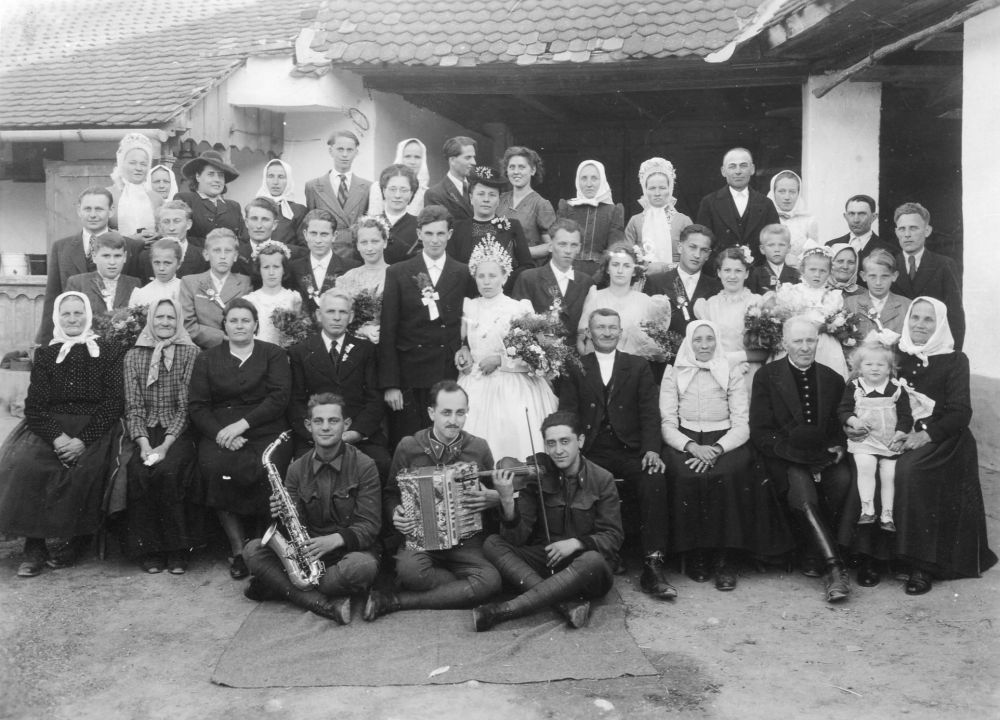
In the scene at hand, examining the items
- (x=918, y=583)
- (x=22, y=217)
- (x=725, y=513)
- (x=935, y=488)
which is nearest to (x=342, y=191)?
(x=725, y=513)

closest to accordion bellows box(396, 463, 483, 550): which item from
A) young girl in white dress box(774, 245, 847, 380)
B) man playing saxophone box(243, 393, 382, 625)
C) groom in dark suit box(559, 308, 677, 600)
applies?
man playing saxophone box(243, 393, 382, 625)

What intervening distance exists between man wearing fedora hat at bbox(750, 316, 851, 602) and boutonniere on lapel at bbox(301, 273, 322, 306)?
301 cm

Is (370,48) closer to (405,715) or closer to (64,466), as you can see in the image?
(64,466)

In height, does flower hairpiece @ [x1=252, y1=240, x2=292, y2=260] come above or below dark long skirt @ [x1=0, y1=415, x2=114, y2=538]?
above

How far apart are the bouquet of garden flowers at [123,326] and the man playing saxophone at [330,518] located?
1.64 meters

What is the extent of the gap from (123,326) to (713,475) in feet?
12.7

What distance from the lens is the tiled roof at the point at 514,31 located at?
9648 millimetres

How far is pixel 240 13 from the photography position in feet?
43.3

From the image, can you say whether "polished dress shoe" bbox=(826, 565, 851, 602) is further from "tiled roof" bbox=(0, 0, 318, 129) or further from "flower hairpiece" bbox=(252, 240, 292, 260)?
"tiled roof" bbox=(0, 0, 318, 129)

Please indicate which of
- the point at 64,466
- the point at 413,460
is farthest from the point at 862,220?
the point at 64,466

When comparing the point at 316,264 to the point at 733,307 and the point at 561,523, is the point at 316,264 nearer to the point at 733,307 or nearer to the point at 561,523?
the point at 561,523

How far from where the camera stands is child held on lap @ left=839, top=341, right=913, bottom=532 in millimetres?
5797

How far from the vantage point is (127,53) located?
1241cm

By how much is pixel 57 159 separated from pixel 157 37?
2.19 metres
